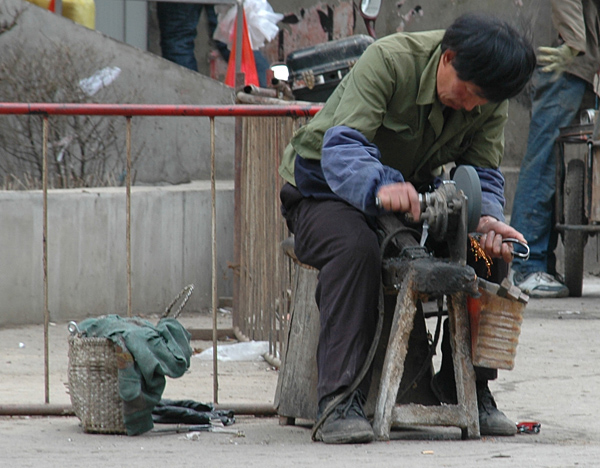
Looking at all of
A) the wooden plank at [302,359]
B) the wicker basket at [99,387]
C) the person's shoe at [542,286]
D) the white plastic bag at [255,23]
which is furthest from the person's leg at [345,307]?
the white plastic bag at [255,23]

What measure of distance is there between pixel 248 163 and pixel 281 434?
2.46m

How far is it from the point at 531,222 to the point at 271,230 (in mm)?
3056

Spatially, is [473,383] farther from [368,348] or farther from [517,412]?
[517,412]

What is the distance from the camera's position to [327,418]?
3.35m

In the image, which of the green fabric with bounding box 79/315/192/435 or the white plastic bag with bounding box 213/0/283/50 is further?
the white plastic bag with bounding box 213/0/283/50

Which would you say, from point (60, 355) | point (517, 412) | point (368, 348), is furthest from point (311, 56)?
point (368, 348)

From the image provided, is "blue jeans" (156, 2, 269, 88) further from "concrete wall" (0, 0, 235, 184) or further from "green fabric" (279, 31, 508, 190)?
"green fabric" (279, 31, 508, 190)

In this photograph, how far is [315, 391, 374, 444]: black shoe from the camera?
3273 mm

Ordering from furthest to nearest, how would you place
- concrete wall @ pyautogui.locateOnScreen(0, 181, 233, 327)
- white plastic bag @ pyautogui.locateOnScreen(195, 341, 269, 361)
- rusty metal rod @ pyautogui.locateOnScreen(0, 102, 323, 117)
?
1. concrete wall @ pyautogui.locateOnScreen(0, 181, 233, 327)
2. white plastic bag @ pyautogui.locateOnScreen(195, 341, 269, 361)
3. rusty metal rod @ pyautogui.locateOnScreen(0, 102, 323, 117)

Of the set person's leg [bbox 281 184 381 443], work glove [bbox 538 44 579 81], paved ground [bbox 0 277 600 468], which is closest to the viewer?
paved ground [bbox 0 277 600 468]

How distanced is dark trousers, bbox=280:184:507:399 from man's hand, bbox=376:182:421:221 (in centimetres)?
19

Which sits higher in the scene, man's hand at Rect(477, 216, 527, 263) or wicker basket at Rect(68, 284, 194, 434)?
man's hand at Rect(477, 216, 527, 263)

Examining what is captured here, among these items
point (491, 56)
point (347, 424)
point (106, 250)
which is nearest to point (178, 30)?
point (106, 250)

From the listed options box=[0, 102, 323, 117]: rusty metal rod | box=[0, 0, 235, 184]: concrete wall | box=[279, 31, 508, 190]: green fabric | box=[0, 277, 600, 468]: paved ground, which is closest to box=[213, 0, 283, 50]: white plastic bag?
box=[0, 0, 235, 184]: concrete wall
